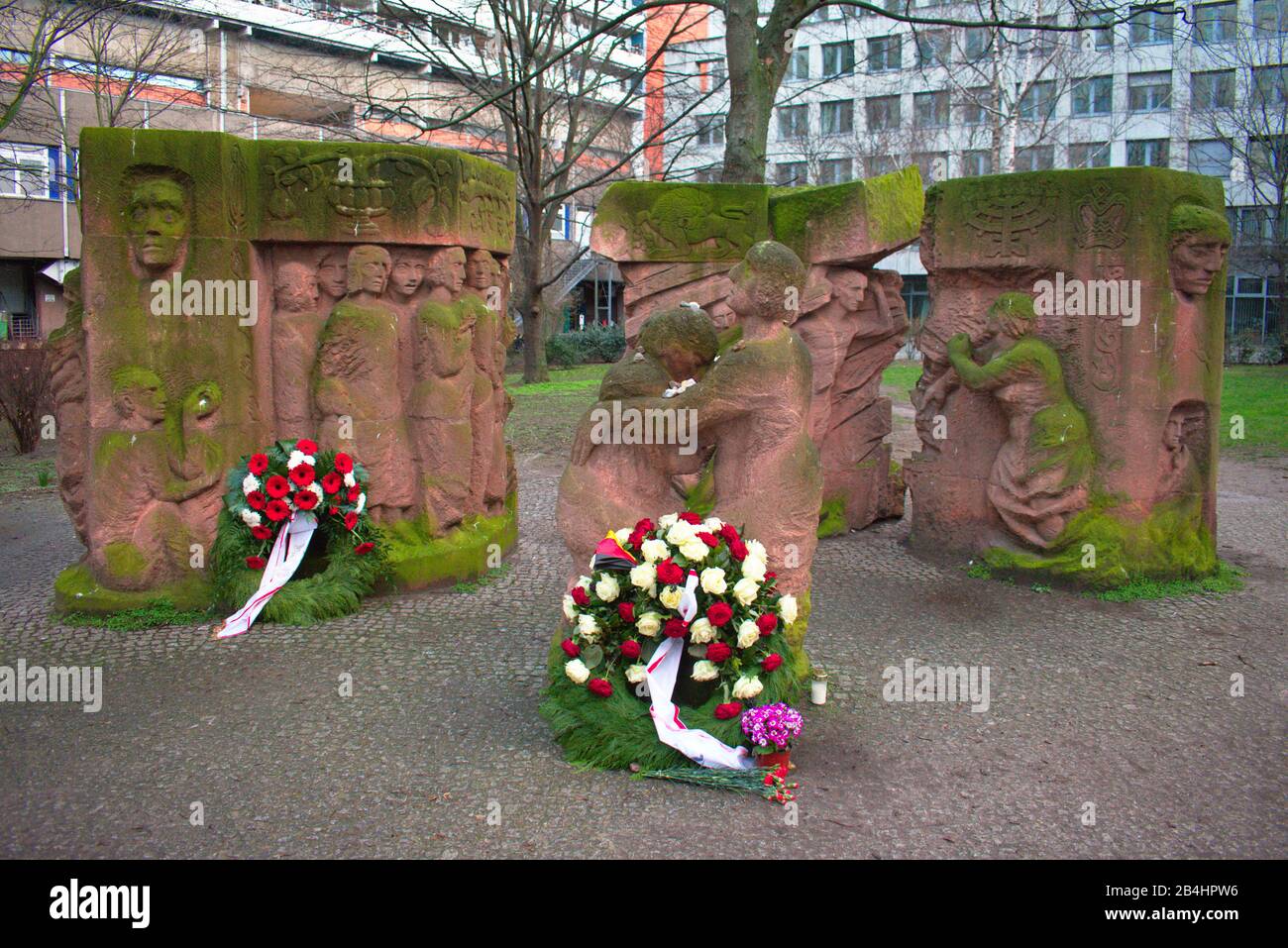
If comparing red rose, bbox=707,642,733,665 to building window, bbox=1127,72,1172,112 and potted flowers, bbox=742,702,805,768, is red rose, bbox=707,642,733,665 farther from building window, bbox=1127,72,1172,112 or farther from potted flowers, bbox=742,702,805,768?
building window, bbox=1127,72,1172,112

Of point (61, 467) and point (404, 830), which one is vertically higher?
point (61, 467)

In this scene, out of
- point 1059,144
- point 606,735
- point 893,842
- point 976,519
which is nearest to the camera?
point 893,842

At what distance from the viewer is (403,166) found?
310 inches

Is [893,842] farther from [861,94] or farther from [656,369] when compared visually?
[861,94]

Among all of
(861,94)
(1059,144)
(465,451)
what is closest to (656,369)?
(465,451)

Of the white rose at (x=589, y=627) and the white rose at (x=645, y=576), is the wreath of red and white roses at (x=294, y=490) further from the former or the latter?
the white rose at (x=645, y=576)

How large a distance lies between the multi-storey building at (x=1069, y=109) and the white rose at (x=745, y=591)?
26.3 m

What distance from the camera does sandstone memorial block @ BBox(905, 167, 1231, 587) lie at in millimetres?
8047

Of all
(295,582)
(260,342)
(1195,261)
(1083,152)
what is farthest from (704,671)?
(1083,152)

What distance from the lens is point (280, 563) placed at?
24.3 ft

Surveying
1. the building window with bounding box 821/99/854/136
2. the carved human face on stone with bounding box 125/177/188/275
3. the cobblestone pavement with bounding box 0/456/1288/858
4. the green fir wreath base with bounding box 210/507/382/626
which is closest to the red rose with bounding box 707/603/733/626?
the cobblestone pavement with bounding box 0/456/1288/858

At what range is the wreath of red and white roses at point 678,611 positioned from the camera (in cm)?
487

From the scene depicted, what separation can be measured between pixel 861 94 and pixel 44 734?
36.0 metres

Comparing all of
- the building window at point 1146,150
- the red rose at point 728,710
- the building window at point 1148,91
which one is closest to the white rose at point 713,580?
the red rose at point 728,710
